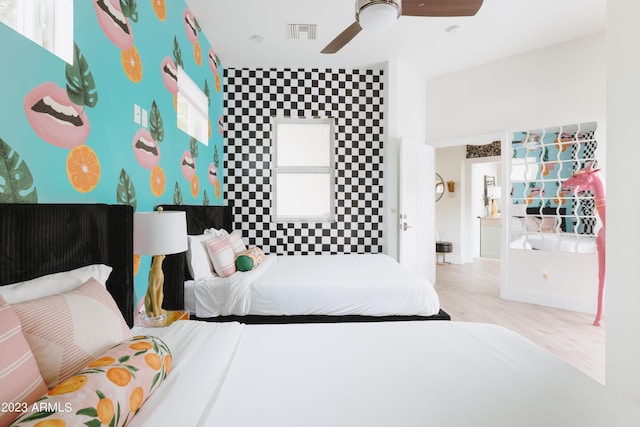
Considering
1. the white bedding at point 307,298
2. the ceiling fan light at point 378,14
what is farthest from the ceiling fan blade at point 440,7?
the white bedding at point 307,298

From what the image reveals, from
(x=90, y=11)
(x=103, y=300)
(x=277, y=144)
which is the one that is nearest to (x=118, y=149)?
(x=90, y=11)

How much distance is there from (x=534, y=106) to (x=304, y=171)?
2956mm

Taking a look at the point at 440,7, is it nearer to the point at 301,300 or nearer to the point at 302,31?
the point at 302,31

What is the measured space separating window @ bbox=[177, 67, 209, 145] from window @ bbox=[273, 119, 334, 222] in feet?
3.44

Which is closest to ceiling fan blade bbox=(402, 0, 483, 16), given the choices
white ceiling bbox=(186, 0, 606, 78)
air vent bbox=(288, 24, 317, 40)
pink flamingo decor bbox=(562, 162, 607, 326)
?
white ceiling bbox=(186, 0, 606, 78)

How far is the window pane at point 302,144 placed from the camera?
4.05 metres

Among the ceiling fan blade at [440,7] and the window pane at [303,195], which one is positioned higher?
the ceiling fan blade at [440,7]

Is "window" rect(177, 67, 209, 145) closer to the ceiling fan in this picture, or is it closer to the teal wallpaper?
the teal wallpaper

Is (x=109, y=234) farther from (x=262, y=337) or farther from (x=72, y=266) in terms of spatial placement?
(x=262, y=337)

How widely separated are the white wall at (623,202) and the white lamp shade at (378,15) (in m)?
1.01

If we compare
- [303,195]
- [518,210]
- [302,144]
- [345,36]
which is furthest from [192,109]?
[518,210]

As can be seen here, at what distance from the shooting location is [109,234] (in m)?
1.46

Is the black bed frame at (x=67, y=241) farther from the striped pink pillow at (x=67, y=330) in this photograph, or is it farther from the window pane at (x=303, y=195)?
the window pane at (x=303, y=195)

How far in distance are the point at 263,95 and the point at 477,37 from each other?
264 centimetres
